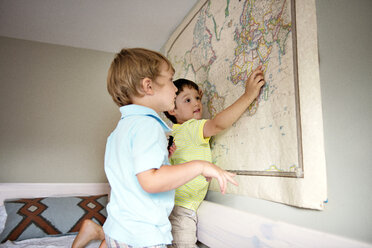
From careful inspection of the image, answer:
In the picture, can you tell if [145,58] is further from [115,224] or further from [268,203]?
[268,203]

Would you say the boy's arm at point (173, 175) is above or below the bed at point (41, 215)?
above

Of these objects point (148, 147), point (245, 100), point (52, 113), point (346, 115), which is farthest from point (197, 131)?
point (52, 113)

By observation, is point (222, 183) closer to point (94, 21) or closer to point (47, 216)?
point (47, 216)

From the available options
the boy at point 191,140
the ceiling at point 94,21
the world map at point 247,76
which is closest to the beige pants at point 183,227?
the boy at point 191,140

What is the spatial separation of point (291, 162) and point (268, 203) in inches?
8.1

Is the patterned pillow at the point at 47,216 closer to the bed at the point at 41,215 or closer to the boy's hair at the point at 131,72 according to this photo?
the bed at the point at 41,215

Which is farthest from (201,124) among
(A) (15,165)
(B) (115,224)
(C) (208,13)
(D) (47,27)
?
(A) (15,165)

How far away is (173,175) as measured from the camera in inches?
30.7

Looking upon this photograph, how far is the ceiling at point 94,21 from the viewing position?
195 cm

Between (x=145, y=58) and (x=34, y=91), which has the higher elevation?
(x=34, y=91)

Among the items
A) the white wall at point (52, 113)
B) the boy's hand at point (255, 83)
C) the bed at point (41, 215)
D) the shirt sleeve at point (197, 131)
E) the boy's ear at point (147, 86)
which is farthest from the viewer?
the white wall at point (52, 113)

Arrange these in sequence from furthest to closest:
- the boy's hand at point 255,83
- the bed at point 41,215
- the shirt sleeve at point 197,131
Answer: the bed at point 41,215
the shirt sleeve at point 197,131
the boy's hand at point 255,83

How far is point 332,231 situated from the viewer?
757 mm

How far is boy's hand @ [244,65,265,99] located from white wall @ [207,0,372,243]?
0.90 ft
